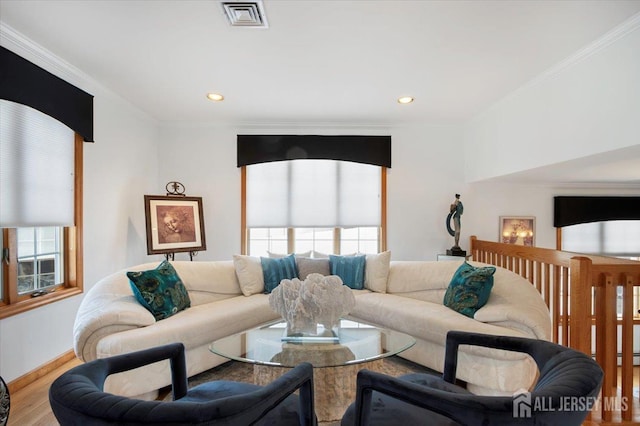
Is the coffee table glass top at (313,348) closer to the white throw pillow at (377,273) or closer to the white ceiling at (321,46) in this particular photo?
the white throw pillow at (377,273)

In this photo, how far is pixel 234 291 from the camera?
3506 mm

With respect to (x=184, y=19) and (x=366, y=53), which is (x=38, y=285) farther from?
(x=366, y=53)

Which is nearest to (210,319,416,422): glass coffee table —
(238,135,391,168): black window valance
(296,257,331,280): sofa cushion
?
(296,257,331,280): sofa cushion

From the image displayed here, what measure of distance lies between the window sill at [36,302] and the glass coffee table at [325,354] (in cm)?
159

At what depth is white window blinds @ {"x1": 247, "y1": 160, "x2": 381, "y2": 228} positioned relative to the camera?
15.1 ft

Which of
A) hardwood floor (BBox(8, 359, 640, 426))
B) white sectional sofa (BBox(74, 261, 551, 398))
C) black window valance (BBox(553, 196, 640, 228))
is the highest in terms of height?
black window valance (BBox(553, 196, 640, 228))

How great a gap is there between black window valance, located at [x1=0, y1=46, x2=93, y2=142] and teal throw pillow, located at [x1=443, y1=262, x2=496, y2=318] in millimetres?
3679

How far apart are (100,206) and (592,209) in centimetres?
624

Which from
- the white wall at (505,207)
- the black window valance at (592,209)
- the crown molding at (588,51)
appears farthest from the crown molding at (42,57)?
the black window valance at (592,209)

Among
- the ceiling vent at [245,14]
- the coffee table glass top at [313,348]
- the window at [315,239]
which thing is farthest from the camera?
the window at [315,239]

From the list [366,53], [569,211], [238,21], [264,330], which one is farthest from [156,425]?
[569,211]

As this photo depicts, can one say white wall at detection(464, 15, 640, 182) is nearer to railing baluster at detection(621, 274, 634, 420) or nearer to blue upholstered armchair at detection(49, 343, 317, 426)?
railing baluster at detection(621, 274, 634, 420)

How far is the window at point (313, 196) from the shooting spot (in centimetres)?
459

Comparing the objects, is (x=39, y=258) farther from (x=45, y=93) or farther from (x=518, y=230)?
(x=518, y=230)
